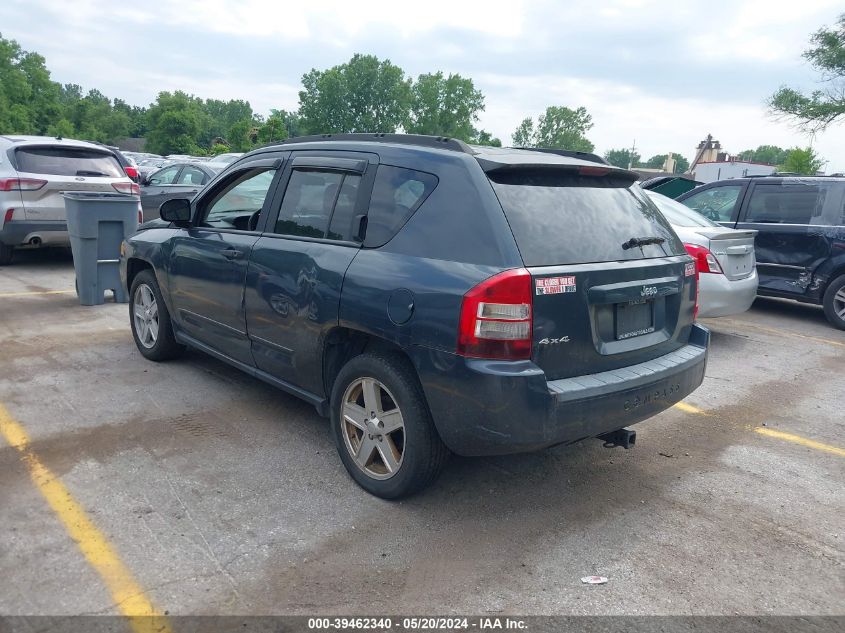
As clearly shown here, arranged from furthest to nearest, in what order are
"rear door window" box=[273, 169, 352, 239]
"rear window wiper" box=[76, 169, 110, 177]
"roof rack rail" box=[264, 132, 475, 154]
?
"rear window wiper" box=[76, 169, 110, 177] → "rear door window" box=[273, 169, 352, 239] → "roof rack rail" box=[264, 132, 475, 154]

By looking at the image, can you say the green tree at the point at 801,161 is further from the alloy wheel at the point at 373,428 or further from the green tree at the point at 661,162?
the green tree at the point at 661,162

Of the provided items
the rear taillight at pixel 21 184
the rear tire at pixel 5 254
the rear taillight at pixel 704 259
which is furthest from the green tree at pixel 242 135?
the rear taillight at pixel 704 259

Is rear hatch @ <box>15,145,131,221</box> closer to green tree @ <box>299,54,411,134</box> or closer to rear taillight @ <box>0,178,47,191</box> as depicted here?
rear taillight @ <box>0,178,47,191</box>

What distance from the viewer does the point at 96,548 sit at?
2.99 metres

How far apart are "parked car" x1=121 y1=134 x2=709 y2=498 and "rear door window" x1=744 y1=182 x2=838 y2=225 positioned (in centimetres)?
568

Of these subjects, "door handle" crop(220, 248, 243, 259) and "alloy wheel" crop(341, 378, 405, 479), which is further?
"door handle" crop(220, 248, 243, 259)

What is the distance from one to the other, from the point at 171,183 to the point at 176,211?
1021 cm

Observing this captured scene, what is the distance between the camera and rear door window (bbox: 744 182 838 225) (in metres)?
8.52

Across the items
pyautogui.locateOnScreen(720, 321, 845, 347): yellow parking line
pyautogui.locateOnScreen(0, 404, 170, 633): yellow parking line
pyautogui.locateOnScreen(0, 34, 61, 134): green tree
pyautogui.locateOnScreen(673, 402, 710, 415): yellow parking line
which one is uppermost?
pyautogui.locateOnScreen(0, 34, 61, 134): green tree

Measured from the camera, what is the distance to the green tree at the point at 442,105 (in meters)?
101

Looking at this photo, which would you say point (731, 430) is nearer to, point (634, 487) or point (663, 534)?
point (634, 487)

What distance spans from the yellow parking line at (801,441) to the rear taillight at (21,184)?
9.06 m

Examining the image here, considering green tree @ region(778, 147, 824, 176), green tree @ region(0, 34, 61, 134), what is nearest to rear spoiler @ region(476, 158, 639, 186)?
green tree @ region(778, 147, 824, 176)

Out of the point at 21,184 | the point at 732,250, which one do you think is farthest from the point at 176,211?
the point at 21,184
